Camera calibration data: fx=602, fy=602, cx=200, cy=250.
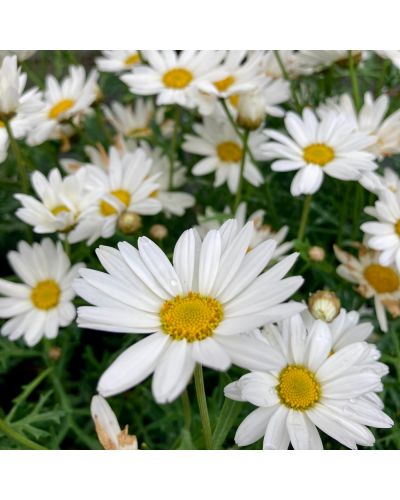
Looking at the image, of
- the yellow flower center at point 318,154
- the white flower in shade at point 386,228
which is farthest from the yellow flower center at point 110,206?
the white flower in shade at point 386,228

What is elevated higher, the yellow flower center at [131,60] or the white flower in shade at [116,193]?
the yellow flower center at [131,60]

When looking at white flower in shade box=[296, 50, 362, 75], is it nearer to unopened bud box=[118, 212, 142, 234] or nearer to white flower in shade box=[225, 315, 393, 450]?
unopened bud box=[118, 212, 142, 234]

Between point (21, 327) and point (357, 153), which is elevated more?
point (357, 153)

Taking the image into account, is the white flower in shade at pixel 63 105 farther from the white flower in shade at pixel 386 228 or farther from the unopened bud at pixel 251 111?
the white flower in shade at pixel 386 228

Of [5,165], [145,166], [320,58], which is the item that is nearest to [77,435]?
[145,166]

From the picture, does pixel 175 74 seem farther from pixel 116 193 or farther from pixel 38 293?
pixel 38 293

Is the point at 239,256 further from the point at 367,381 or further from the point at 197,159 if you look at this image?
the point at 197,159

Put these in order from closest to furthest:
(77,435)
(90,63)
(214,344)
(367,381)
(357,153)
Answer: (214,344) < (367,381) < (357,153) < (77,435) < (90,63)
